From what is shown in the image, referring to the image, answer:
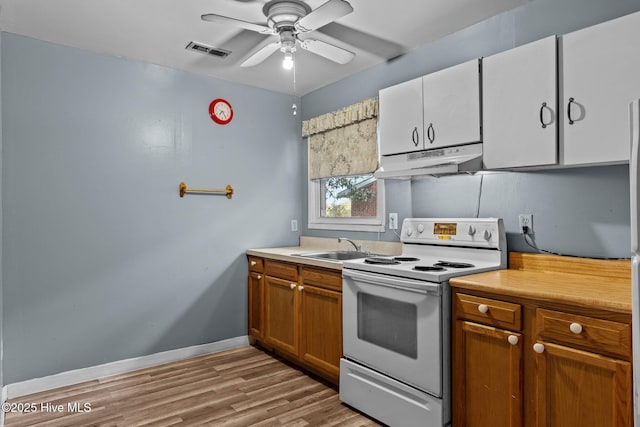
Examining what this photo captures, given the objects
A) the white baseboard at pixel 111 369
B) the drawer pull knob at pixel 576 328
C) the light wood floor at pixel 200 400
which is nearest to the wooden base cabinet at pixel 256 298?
the white baseboard at pixel 111 369

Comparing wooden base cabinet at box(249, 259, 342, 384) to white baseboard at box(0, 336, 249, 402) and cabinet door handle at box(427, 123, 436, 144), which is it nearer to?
white baseboard at box(0, 336, 249, 402)

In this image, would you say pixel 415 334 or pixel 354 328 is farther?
pixel 354 328

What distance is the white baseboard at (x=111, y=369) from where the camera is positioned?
8.88 feet

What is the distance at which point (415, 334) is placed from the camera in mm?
2102

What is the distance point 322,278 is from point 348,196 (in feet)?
3.65

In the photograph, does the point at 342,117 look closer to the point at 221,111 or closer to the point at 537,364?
the point at 221,111

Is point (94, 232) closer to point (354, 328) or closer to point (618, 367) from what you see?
point (354, 328)

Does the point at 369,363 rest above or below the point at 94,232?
below

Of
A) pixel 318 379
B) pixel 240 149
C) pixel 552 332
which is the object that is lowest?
pixel 318 379

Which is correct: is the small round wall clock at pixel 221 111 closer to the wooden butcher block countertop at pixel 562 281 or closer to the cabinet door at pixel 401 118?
the cabinet door at pixel 401 118

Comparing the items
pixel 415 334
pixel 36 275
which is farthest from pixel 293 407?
pixel 36 275

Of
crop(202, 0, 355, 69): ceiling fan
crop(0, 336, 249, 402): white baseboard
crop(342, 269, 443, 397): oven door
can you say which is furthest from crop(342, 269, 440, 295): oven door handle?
crop(0, 336, 249, 402): white baseboard

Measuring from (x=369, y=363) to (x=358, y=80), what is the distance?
2269 mm

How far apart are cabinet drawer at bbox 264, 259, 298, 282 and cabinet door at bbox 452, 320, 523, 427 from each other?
1.41 metres
